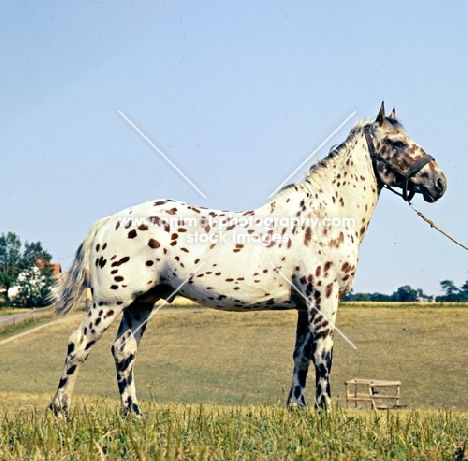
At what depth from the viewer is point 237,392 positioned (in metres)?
28.3

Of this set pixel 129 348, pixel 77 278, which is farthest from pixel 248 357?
pixel 129 348

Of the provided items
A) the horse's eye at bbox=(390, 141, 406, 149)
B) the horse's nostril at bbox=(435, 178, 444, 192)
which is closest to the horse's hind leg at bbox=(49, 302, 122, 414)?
the horse's eye at bbox=(390, 141, 406, 149)

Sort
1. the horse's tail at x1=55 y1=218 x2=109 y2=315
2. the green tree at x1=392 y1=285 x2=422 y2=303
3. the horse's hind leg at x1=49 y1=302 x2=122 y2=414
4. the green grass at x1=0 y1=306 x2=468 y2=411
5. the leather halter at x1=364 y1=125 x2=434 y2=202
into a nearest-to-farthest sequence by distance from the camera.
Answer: the horse's hind leg at x1=49 y1=302 x2=122 y2=414, the leather halter at x1=364 y1=125 x2=434 y2=202, the horse's tail at x1=55 y1=218 x2=109 y2=315, the green grass at x1=0 y1=306 x2=468 y2=411, the green tree at x1=392 y1=285 x2=422 y2=303

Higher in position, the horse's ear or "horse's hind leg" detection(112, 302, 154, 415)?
the horse's ear

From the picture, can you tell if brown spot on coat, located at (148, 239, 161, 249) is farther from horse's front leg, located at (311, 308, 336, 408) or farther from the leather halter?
the leather halter

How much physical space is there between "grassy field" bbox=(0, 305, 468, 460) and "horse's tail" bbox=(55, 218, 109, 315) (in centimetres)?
Result: 123

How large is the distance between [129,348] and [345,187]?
9.83 feet

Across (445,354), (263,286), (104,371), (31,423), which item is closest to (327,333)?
(263,286)

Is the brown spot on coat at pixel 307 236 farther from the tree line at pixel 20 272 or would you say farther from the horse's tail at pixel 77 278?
the tree line at pixel 20 272

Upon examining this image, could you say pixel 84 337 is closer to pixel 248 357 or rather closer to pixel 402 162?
pixel 402 162

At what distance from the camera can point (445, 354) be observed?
37.3 meters

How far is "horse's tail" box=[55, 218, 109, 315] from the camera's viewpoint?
393 inches

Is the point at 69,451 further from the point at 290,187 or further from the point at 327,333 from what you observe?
the point at 290,187

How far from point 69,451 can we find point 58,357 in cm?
3309
